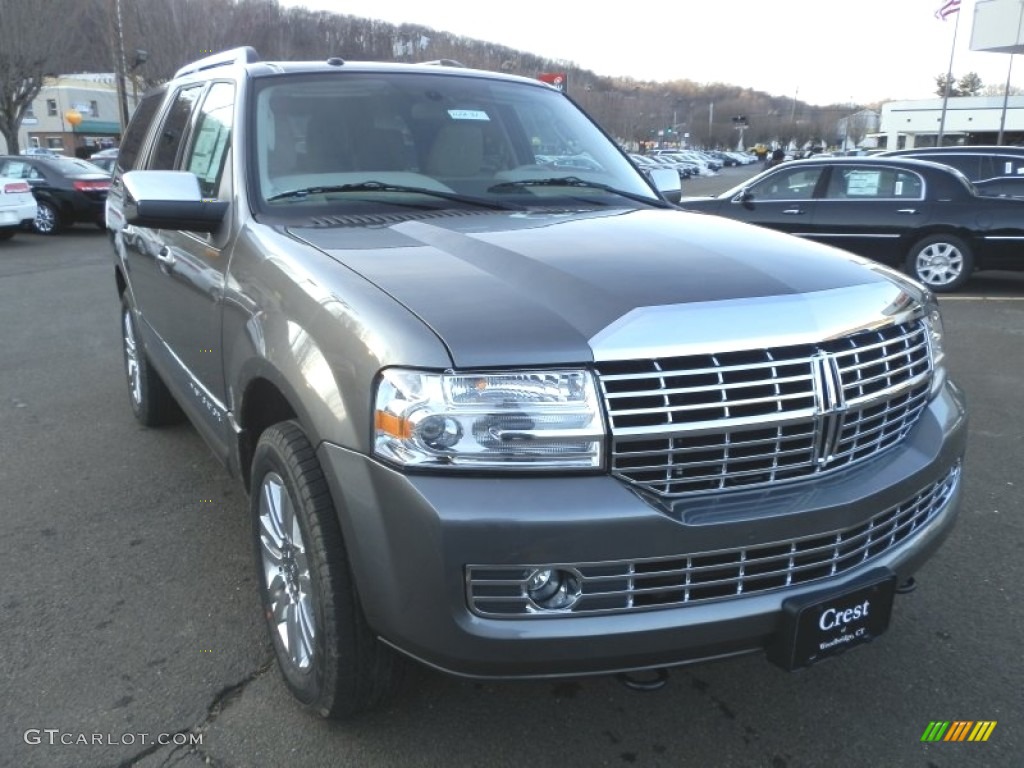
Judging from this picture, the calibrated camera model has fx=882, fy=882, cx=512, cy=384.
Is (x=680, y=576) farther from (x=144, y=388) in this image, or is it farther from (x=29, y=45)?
(x=29, y=45)

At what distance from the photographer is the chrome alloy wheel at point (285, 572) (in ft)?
8.00

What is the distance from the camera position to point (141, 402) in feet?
17.0

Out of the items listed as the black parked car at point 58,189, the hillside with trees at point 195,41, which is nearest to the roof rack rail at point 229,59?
the hillside with trees at point 195,41

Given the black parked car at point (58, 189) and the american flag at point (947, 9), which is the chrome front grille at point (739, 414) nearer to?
the black parked car at point (58, 189)

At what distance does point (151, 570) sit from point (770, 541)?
2.52m

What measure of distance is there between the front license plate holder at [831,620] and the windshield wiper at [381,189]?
1.79 meters

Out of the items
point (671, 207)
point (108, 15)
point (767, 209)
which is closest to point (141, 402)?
point (671, 207)

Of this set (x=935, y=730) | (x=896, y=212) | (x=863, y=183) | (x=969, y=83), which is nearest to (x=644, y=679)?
(x=935, y=730)

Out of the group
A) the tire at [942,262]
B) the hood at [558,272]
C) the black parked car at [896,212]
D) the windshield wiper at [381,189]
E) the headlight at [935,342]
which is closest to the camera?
the hood at [558,272]

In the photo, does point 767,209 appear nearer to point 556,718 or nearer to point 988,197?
point 988,197

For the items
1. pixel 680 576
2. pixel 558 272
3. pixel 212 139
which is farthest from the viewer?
pixel 212 139

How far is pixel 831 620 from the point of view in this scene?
212cm

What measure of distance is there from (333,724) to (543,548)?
1038 mm

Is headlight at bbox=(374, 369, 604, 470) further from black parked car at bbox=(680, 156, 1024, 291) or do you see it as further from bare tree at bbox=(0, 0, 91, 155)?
bare tree at bbox=(0, 0, 91, 155)
